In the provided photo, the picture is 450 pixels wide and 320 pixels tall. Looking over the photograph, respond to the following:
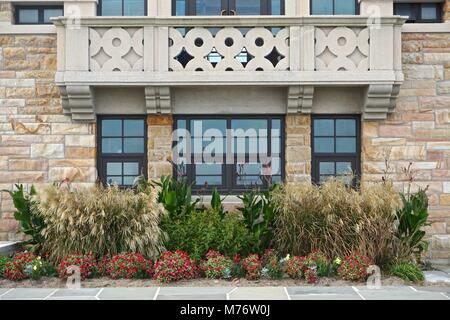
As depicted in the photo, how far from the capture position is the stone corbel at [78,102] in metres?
10.7

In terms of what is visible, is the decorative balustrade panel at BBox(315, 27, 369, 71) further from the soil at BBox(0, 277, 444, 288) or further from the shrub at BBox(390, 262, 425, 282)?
the soil at BBox(0, 277, 444, 288)

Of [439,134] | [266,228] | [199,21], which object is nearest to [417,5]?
[439,134]

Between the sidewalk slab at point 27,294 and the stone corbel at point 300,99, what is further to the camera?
the stone corbel at point 300,99

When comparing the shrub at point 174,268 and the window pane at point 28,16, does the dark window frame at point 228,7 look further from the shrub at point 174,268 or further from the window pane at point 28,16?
the shrub at point 174,268

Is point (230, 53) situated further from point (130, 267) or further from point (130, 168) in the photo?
point (130, 267)

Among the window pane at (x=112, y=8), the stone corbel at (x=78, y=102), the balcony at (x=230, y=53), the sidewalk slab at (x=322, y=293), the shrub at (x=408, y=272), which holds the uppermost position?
the window pane at (x=112, y=8)

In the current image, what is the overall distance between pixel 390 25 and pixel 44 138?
6620mm

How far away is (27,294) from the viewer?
7.78 meters

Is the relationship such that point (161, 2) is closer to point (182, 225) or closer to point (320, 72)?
point (320, 72)

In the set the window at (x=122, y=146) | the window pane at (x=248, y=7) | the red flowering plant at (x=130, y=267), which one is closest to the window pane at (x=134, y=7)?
the window pane at (x=248, y=7)

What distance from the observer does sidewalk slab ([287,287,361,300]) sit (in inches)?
295

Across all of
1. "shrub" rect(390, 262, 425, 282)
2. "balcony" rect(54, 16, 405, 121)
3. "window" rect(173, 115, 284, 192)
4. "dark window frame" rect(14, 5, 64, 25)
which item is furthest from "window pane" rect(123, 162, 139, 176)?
"shrub" rect(390, 262, 425, 282)

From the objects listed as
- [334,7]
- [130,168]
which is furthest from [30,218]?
[334,7]

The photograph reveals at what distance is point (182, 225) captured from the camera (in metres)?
9.62
